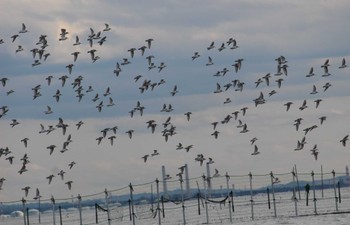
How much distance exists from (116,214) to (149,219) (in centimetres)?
1049

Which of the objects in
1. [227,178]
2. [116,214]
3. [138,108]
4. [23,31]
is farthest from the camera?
[116,214]

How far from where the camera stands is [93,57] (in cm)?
11588

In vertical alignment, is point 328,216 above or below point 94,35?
below

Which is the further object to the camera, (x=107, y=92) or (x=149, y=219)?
(x=149, y=219)

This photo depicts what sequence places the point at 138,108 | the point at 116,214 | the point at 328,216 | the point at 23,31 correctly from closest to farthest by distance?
the point at 328,216 < the point at 23,31 < the point at 138,108 < the point at 116,214

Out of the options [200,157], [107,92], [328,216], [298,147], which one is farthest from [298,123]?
[328,216]

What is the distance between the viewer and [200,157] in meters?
118

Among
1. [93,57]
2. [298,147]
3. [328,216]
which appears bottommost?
[328,216]

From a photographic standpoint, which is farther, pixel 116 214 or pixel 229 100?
pixel 116 214

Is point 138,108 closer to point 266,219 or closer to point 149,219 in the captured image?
point 149,219

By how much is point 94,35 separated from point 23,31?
704cm

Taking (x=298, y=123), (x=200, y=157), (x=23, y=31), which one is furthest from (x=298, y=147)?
(x=23, y=31)

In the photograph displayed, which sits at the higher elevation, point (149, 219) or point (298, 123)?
point (298, 123)

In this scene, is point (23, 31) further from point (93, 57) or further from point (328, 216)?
point (328, 216)
